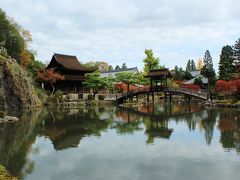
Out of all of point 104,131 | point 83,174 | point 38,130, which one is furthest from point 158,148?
point 38,130

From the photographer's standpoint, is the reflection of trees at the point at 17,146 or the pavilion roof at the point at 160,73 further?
the pavilion roof at the point at 160,73

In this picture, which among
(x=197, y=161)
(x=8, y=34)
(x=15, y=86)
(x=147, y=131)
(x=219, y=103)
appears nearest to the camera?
(x=197, y=161)

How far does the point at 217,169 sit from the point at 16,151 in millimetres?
10661

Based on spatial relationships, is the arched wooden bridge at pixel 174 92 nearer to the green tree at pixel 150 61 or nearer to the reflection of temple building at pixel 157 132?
the green tree at pixel 150 61

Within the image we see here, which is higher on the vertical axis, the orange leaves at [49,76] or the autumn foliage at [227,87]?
the orange leaves at [49,76]

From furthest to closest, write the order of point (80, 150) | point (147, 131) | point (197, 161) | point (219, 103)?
1. point (219, 103)
2. point (147, 131)
3. point (80, 150)
4. point (197, 161)

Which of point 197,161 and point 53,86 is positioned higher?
point 53,86

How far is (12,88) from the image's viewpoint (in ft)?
140

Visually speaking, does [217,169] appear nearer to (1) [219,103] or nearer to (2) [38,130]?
(2) [38,130]

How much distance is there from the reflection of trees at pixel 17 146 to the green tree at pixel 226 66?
145 feet

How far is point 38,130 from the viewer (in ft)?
84.4

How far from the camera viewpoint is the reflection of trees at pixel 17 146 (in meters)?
14.3

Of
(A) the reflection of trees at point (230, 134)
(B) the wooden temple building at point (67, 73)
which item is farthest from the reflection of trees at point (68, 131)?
(B) the wooden temple building at point (67, 73)

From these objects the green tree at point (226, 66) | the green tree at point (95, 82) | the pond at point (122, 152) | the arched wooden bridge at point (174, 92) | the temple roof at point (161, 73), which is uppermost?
the green tree at point (226, 66)
